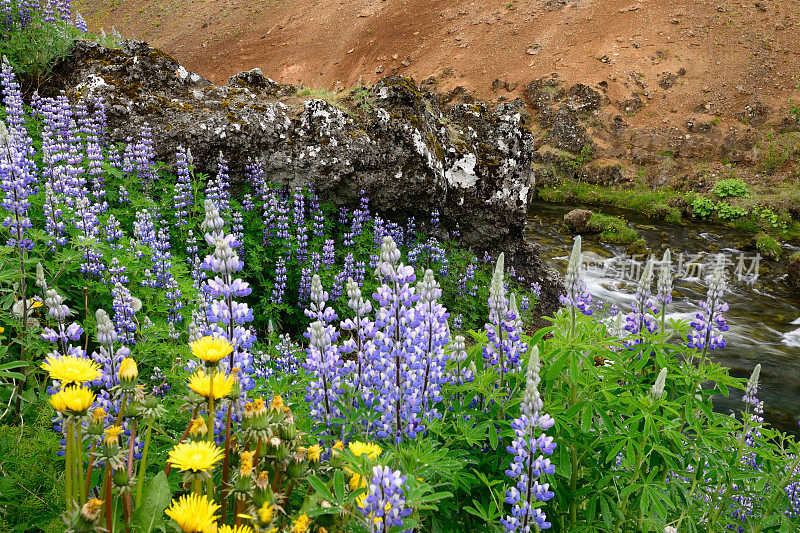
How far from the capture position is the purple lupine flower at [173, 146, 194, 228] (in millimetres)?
5020

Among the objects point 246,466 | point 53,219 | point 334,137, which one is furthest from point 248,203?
point 246,466

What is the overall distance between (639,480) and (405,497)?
1.31 meters

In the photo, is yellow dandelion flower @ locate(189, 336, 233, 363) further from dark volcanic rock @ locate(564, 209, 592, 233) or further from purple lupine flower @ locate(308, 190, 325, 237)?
dark volcanic rock @ locate(564, 209, 592, 233)

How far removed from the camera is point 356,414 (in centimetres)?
204

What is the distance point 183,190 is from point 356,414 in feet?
13.9

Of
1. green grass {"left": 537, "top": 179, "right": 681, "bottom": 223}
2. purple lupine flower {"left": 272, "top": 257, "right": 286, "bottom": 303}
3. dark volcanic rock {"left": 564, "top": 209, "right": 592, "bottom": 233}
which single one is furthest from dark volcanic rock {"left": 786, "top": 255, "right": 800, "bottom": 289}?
purple lupine flower {"left": 272, "top": 257, "right": 286, "bottom": 303}

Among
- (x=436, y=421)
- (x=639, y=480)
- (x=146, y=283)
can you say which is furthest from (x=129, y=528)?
(x=146, y=283)

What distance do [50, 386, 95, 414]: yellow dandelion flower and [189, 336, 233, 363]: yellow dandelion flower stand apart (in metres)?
0.28

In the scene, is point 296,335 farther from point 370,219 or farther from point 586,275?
point 586,275

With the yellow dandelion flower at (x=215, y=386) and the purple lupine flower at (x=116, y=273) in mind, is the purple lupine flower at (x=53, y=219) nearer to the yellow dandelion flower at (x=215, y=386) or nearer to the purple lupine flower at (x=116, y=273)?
the purple lupine flower at (x=116, y=273)

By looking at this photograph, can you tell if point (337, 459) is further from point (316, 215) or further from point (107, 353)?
point (316, 215)

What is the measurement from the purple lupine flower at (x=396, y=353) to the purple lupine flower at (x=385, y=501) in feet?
1.56

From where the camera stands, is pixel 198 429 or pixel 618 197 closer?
pixel 198 429

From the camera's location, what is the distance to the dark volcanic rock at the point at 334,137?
233 inches
